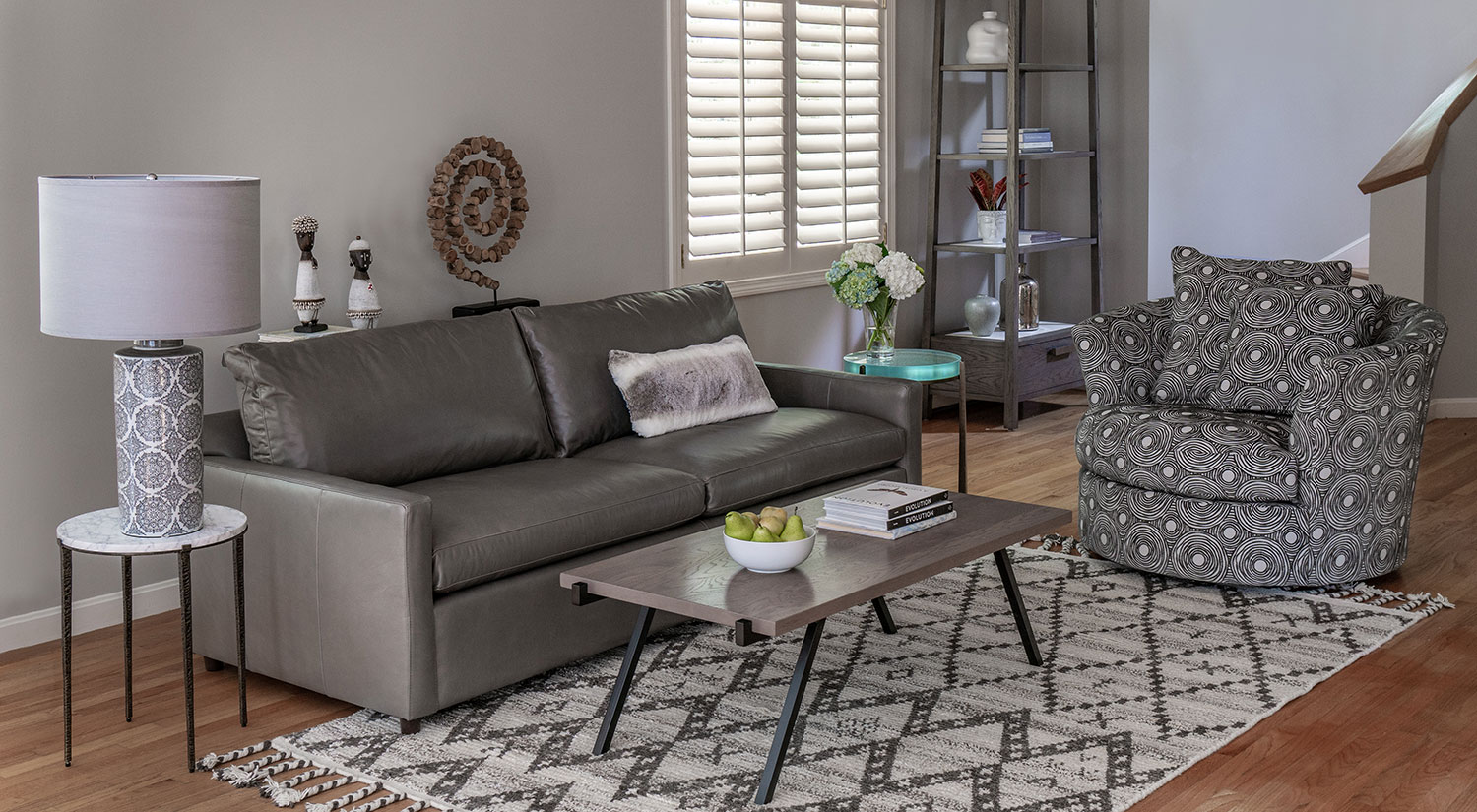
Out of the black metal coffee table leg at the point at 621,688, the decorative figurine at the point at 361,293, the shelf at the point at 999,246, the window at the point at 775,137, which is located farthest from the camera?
the shelf at the point at 999,246

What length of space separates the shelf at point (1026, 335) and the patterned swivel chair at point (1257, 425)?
2040 millimetres

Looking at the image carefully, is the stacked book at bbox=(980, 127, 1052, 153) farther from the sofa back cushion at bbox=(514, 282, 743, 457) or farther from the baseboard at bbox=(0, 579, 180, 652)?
the baseboard at bbox=(0, 579, 180, 652)

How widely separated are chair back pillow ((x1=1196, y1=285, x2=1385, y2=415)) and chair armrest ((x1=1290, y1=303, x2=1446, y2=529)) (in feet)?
0.66

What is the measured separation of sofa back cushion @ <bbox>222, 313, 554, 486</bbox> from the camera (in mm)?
3453

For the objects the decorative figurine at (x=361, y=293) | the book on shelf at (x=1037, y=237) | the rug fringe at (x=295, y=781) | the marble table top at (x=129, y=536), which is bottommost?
the rug fringe at (x=295, y=781)

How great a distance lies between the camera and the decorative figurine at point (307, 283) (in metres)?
4.02

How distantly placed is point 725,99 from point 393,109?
1.57 meters

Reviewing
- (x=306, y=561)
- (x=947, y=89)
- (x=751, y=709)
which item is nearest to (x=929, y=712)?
(x=751, y=709)

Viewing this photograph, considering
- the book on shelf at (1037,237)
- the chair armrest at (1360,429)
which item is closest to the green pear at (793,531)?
the chair armrest at (1360,429)

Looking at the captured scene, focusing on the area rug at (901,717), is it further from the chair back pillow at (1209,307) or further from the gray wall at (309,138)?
the gray wall at (309,138)

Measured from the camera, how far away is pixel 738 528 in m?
2.96

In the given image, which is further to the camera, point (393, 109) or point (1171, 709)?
point (393, 109)

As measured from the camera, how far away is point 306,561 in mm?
3191

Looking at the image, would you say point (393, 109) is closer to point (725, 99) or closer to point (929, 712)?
point (725, 99)
